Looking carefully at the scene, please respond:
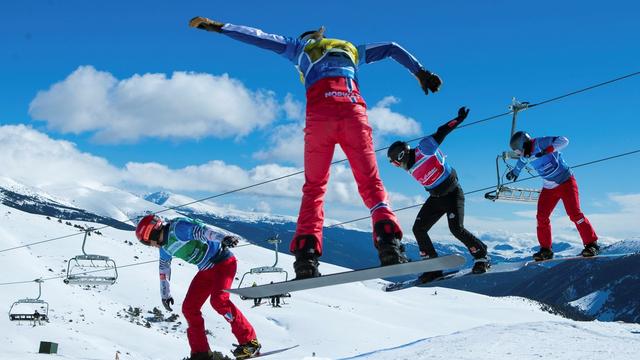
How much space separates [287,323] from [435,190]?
8083 centimetres

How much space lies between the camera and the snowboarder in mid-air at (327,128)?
226 inches

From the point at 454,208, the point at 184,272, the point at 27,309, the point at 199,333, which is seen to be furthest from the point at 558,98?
the point at 184,272

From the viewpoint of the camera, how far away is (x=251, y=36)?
20.2ft

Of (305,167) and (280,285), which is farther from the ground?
(305,167)

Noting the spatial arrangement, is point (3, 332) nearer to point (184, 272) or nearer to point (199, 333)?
point (199, 333)

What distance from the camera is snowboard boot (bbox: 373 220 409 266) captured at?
5559mm

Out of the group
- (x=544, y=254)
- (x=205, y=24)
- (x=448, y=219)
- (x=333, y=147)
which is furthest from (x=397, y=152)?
(x=544, y=254)

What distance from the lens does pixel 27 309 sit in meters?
73.0

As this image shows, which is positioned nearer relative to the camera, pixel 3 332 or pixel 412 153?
pixel 412 153

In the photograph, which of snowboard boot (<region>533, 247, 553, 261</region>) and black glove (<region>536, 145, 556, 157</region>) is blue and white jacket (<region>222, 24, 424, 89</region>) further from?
snowboard boot (<region>533, 247, 553, 261</region>)

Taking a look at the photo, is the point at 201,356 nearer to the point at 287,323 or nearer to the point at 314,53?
the point at 314,53

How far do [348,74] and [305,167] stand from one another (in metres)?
1.02

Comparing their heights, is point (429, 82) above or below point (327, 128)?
above

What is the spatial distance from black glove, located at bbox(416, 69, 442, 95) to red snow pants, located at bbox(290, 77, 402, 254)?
2.34 ft
